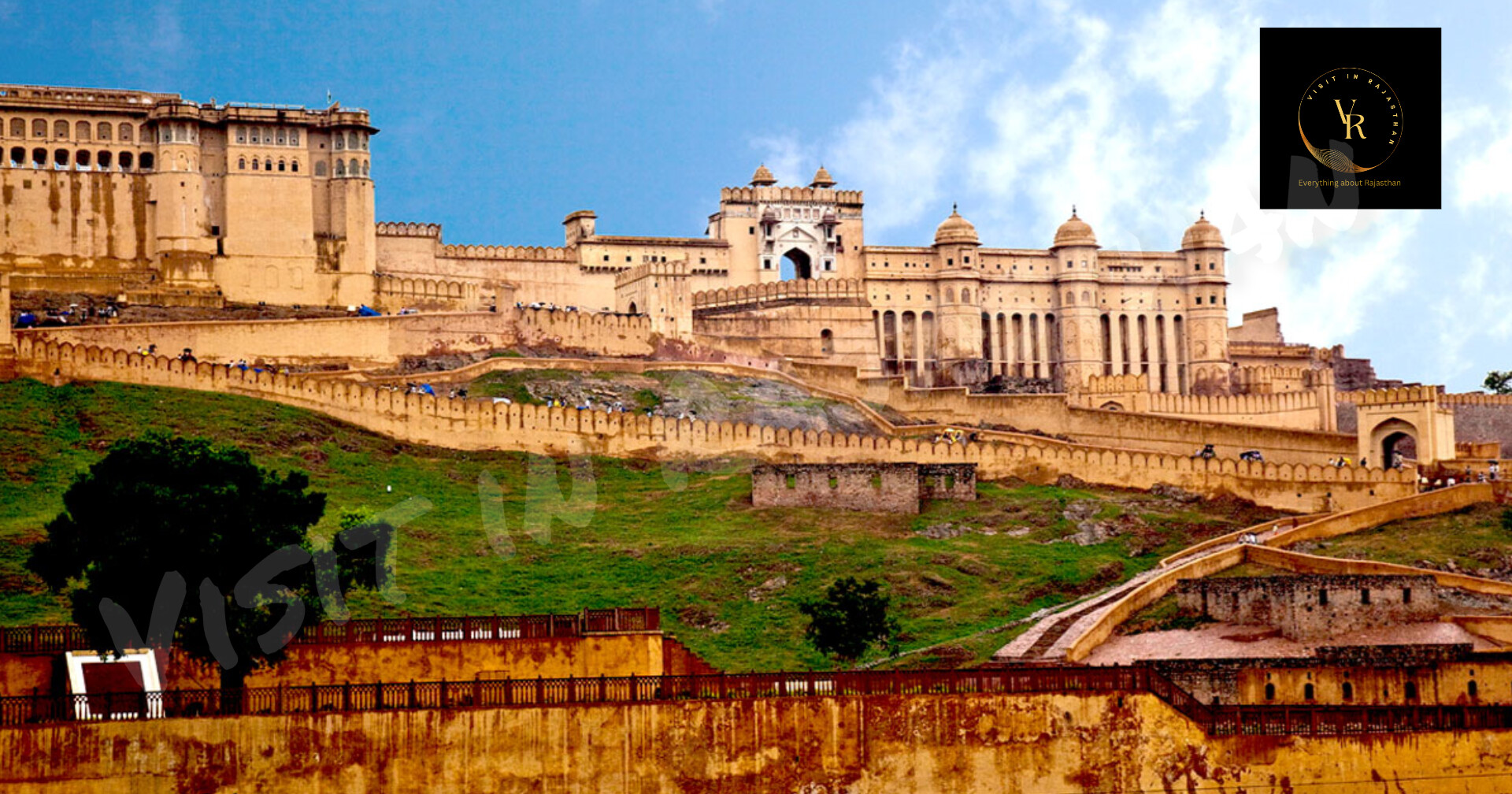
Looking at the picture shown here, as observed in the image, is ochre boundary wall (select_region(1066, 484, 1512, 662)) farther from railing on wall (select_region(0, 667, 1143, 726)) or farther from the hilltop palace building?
the hilltop palace building

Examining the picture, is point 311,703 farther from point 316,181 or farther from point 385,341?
point 316,181

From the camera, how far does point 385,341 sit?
2852 inches

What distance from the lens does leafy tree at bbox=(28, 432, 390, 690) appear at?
35844 millimetres

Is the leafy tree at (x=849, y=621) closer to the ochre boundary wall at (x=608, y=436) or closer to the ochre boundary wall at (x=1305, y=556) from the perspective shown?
the ochre boundary wall at (x=1305, y=556)

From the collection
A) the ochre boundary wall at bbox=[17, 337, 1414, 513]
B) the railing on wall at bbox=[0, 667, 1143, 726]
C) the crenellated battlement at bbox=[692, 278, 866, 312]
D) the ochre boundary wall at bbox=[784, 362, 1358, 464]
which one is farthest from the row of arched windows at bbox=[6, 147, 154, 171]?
the railing on wall at bbox=[0, 667, 1143, 726]

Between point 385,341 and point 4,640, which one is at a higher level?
point 385,341

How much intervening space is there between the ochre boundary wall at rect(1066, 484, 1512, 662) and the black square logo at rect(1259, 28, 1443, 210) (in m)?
7.41

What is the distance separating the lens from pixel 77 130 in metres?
78.4

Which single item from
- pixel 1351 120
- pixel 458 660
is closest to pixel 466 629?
pixel 458 660

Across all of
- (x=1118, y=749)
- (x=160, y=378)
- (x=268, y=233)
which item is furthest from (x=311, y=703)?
(x=268, y=233)

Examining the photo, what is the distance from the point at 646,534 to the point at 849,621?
1171cm

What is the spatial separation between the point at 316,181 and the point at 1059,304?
27502 millimetres

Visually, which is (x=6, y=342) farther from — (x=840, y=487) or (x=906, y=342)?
(x=906, y=342)

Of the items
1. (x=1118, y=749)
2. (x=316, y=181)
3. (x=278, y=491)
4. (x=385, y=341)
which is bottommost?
(x=1118, y=749)
